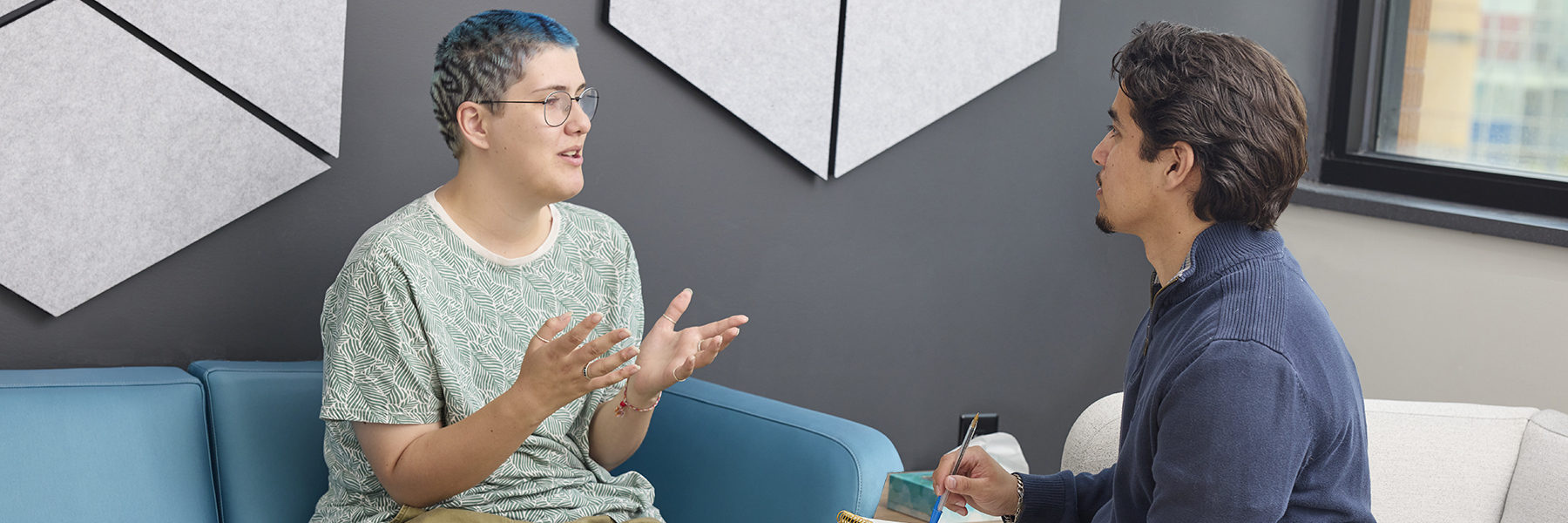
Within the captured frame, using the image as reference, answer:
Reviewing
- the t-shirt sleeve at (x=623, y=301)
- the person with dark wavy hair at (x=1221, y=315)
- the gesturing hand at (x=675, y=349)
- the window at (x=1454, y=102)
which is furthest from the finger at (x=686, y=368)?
the window at (x=1454, y=102)

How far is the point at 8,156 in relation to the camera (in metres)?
1.67

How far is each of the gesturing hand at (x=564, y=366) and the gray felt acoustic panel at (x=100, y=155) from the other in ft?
2.63

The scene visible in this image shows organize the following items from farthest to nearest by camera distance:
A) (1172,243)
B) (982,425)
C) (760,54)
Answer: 1. (982,425)
2. (760,54)
3. (1172,243)

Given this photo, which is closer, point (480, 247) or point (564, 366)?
point (564, 366)

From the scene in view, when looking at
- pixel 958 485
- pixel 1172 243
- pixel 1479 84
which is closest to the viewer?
pixel 1172 243

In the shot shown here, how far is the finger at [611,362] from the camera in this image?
1.24m

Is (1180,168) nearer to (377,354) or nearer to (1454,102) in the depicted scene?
(377,354)

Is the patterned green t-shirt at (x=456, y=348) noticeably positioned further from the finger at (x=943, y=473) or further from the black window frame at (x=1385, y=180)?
the black window frame at (x=1385, y=180)

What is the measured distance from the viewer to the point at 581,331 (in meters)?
1.25

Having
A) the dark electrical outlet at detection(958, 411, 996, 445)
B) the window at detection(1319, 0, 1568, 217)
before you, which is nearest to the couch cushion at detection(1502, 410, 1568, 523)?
the window at detection(1319, 0, 1568, 217)

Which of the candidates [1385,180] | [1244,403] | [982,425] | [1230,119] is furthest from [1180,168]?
[1385,180]

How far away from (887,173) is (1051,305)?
628 mm

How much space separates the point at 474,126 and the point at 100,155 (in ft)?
2.00

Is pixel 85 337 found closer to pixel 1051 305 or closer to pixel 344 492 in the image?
pixel 344 492
